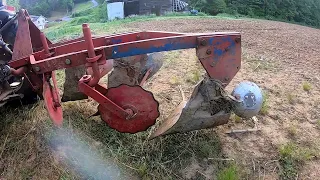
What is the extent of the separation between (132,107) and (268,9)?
23776 mm

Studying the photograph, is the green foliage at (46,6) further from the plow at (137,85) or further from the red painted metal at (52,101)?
the red painted metal at (52,101)

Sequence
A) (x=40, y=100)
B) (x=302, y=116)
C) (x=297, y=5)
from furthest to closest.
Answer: (x=297, y=5)
(x=302, y=116)
(x=40, y=100)

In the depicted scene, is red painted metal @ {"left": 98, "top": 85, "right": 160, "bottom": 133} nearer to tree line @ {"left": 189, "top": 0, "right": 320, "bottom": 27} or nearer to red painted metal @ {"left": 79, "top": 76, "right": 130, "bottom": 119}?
red painted metal @ {"left": 79, "top": 76, "right": 130, "bottom": 119}

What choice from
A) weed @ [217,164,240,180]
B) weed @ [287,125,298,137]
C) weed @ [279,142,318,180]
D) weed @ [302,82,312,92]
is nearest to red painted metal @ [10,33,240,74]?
weed @ [217,164,240,180]

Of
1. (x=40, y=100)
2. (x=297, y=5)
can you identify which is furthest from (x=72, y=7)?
(x=40, y=100)

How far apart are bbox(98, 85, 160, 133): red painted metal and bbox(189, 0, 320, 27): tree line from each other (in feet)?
68.6

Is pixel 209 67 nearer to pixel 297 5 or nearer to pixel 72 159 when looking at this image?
pixel 72 159

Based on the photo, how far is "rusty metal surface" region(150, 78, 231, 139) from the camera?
2.90 meters

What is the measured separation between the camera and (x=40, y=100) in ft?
12.0

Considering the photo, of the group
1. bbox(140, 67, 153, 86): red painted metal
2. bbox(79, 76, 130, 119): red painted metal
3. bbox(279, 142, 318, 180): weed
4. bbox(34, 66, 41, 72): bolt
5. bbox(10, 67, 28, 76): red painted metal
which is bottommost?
bbox(279, 142, 318, 180): weed

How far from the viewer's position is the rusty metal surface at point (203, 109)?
2.90 meters

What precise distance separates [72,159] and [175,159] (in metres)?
0.91

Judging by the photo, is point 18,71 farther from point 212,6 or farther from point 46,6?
point 46,6

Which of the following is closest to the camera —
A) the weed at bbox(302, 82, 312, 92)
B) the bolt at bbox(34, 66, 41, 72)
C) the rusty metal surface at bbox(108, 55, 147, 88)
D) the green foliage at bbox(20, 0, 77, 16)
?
the bolt at bbox(34, 66, 41, 72)
